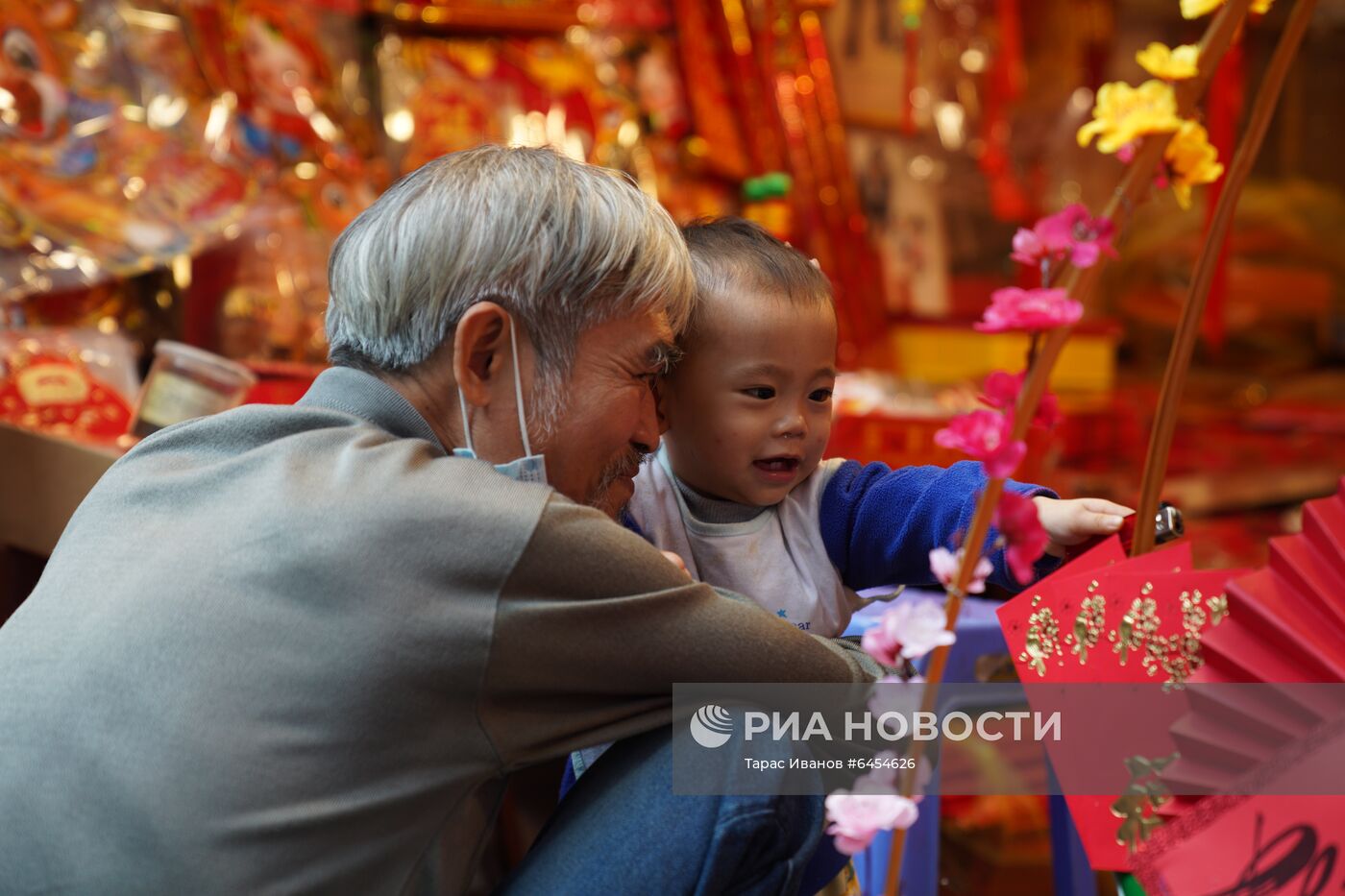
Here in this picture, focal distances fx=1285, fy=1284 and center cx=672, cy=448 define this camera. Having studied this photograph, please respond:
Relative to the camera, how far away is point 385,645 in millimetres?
932

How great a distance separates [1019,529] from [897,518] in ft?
2.04

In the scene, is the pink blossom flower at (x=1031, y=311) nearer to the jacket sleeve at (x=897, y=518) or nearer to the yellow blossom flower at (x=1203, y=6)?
the yellow blossom flower at (x=1203, y=6)

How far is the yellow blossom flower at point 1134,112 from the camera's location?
85 cm

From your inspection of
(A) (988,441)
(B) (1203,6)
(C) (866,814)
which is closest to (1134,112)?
(B) (1203,6)

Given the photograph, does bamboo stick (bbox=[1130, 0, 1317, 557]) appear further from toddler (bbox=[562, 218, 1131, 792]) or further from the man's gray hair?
the man's gray hair

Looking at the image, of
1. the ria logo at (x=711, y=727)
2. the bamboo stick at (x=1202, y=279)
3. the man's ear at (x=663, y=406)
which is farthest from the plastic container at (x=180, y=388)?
the bamboo stick at (x=1202, y=279)

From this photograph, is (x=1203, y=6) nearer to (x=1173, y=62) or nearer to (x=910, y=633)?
(x=1173, y=62)

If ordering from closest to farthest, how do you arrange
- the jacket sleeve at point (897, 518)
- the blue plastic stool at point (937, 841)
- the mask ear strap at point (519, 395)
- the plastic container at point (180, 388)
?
the mask ear strap at point (519, 395), the jacket sleeve at point (897, 518), the blue plastic stool at point (937, 841), the plastic container at point (180, 388)

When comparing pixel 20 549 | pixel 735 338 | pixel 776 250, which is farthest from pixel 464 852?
pixel 20 549

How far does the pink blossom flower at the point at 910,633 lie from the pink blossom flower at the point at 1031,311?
170mm

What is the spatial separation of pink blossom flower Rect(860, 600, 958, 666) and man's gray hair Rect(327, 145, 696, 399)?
18.9 inches

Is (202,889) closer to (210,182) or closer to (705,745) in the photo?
(705,745)

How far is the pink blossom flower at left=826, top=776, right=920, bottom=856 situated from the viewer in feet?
2.45

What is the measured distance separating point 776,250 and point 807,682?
550 mm
